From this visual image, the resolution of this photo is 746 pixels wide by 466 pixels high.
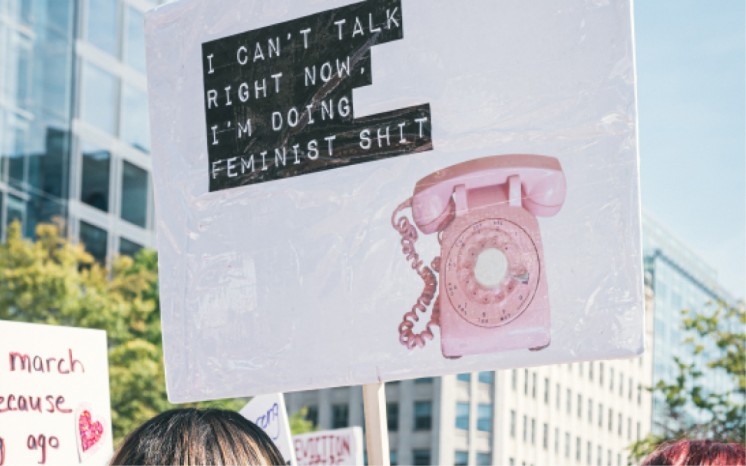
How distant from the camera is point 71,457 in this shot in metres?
4.60

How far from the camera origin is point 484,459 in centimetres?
9131

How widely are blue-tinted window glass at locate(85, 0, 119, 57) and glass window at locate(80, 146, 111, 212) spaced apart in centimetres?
302

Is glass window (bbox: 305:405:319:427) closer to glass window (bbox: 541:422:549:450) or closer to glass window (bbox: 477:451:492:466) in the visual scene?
glass window (bbox: 477:451:492:466)

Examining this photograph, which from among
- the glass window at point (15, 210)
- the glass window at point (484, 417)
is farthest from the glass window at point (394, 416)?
the glass window at point (15, 210)

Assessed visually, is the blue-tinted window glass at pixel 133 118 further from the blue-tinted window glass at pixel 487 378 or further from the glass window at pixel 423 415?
the blue-tinted window glass at pixel 487 378

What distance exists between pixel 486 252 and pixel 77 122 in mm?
37592

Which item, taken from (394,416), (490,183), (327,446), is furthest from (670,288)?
(490,183)

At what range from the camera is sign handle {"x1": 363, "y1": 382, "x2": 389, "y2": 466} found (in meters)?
3.42

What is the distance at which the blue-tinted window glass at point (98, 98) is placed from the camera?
40.1 m

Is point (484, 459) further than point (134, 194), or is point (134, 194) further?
point (484, 459)

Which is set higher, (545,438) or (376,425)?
(376,425)

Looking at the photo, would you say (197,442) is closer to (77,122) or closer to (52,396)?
(52,396)

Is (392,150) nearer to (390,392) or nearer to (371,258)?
(371,258)

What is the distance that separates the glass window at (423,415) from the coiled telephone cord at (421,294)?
88.2 m
